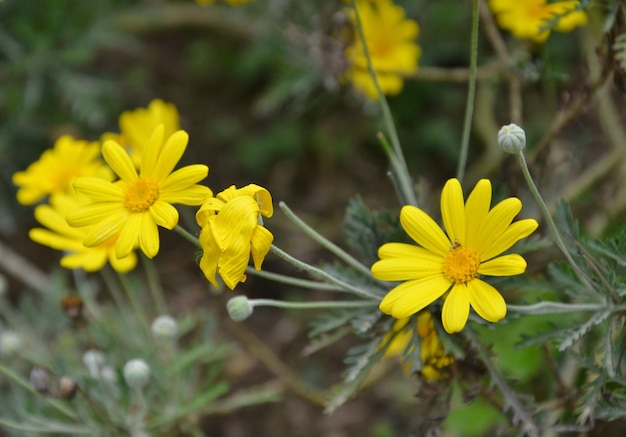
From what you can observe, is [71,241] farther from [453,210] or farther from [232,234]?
[453,210]

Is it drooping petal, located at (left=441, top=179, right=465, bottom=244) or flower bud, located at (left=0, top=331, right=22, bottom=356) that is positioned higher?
flower bud, located at (left=0, top=331, right=22, bottom=356)

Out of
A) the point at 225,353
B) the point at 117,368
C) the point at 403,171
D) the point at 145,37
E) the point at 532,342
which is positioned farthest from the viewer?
the point at 145,37

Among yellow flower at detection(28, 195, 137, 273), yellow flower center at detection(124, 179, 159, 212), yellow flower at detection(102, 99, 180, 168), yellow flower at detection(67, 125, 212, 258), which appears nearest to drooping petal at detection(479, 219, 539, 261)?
yellow flower at detection(67, 125, 212, 258)

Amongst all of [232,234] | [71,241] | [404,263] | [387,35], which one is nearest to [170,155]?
[232,234]

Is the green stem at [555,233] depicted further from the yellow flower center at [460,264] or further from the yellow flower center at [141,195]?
the yellow flower center at [141,195]

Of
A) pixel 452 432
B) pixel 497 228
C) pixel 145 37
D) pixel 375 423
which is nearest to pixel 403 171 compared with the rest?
pixel 497 228

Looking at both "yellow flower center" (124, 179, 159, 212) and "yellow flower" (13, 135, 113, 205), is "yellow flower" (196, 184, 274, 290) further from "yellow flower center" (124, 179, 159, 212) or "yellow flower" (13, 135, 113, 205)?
"yellow flower" (13, 135, 113, 205)

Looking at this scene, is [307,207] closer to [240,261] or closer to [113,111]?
[113,111]
